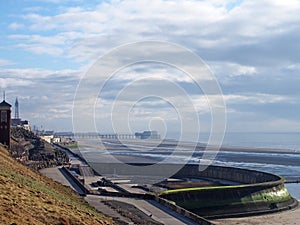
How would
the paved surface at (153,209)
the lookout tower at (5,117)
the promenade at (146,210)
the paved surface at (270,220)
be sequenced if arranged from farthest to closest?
the lookout tower at (5,117), the paved surface at (270,220), the paved surface at (153,209), the promenade at (146,210)

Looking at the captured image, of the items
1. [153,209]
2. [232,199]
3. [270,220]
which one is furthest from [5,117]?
[270,220]

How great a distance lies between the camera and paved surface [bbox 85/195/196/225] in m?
23.2

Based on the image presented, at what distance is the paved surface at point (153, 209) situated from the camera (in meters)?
23.2

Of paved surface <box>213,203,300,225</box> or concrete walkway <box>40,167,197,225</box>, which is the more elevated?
concrete walkway <box>40,167,197,225</box>

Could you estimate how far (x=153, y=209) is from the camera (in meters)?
26.3

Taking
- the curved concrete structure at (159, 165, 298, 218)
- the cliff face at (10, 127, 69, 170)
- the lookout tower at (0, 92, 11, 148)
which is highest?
the lookout tower at (0, 92, 11, 148)

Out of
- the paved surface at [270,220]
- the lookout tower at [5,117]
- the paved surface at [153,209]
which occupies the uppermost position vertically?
the lookout tower at [5,117]

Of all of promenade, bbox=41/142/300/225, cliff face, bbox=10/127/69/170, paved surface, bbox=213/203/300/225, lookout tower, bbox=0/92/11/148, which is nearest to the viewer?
promenade, bbox=41/142/300/225

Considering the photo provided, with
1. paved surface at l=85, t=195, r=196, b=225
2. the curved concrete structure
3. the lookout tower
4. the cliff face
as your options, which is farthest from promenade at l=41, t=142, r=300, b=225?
the cliff face

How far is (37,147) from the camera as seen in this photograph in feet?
238

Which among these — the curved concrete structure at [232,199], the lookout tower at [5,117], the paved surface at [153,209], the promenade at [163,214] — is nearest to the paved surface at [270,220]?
the promenade at [163,214]

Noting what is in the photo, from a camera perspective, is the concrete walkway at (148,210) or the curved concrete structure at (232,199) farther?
the curved concrete structure at (232,199)

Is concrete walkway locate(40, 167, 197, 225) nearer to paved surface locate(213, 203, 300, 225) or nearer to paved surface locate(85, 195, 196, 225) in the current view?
paved surface locate(85, 195, 196, 225)

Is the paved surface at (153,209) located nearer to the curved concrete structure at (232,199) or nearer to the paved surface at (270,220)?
the curved concrete structure at (232,199)
